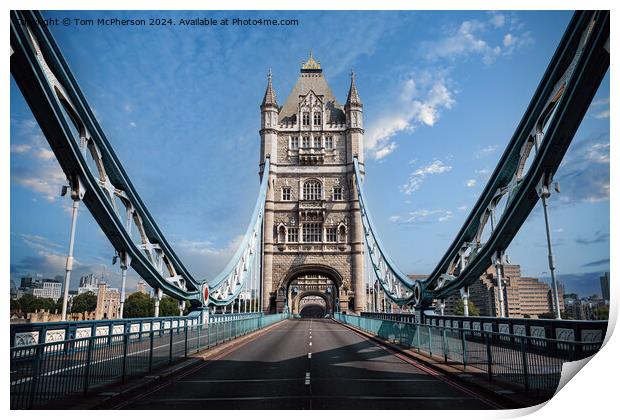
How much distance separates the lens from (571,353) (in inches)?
265

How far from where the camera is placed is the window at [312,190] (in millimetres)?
57500

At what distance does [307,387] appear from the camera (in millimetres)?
8703

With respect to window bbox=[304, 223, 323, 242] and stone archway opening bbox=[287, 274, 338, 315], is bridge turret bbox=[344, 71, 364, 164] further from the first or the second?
stone archway opening bbox=[287, 274, 338, 315]

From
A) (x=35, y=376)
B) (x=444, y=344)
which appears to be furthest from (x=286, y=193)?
(x=35, y=376)

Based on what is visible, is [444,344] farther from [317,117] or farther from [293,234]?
[317,117]

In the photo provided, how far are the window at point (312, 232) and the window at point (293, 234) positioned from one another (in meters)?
1.03

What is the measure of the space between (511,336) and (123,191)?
14444 mm

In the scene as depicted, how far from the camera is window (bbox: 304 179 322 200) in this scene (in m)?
57.5

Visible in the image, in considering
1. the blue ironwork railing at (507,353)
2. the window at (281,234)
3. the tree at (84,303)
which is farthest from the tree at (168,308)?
the blue ironwork railing at (507,353)

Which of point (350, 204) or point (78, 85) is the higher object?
point (350, 204)

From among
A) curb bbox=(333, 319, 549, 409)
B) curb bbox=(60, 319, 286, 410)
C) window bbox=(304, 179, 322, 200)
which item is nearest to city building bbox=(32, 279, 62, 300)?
curb bbox=(60, 319, 286, 410)

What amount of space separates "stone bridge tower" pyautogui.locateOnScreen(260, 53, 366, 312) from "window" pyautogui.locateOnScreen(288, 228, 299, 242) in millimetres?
120
